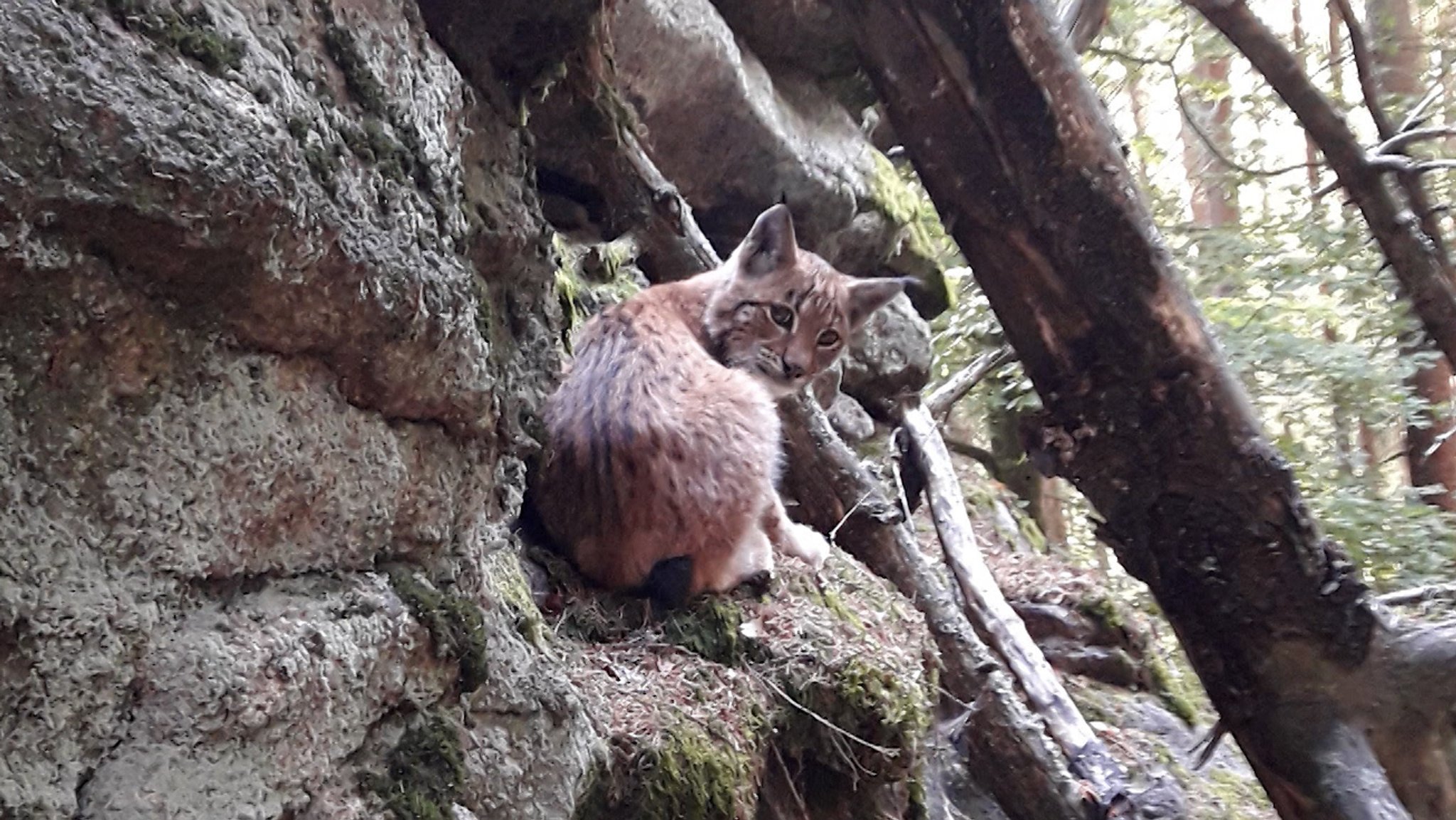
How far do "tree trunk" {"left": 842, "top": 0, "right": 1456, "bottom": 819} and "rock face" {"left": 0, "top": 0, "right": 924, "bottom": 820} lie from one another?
1524 mm

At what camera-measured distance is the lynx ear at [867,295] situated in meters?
5.17

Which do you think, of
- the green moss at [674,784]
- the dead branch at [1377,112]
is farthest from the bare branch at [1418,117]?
the green moss at [674,784]

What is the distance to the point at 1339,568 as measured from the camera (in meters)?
3.28

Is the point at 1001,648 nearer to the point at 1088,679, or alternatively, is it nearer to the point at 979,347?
the point at 1088,679

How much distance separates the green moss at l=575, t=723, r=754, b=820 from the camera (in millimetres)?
2490

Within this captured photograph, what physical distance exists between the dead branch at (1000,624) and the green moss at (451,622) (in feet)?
12.5

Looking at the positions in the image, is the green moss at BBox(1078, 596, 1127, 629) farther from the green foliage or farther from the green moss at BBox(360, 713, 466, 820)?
the green moss at BBox(360, 713, 466, 820)

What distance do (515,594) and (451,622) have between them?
19.3 inches

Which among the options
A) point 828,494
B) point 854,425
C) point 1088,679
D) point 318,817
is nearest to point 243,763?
point 318,817

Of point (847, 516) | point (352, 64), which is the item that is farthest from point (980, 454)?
point (352, 64)

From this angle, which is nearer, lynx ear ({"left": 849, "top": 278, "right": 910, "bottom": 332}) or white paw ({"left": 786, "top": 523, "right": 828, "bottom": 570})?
white paw ({"left": 786, "top": 523, "right": 828, "bottom": 570})

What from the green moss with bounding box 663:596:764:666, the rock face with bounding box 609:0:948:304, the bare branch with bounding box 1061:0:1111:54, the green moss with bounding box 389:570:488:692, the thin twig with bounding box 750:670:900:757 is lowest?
the thin twig with bounding box 750:670:900:757

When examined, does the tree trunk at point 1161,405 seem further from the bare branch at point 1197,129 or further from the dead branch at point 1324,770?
the bare branch at point 1197,129

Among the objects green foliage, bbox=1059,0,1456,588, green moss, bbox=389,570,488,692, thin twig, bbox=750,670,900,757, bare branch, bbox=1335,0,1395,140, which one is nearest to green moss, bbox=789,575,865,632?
thin twig, bbox=750,670,900,757
